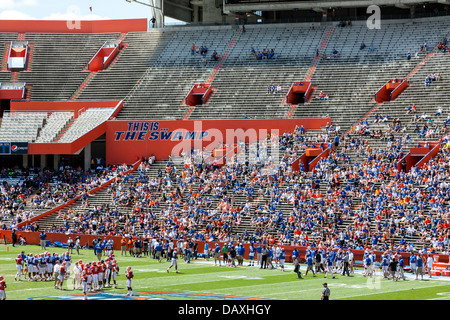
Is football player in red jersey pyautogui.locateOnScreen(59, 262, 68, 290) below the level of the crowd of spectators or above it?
below

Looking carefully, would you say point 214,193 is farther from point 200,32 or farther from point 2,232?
point 200,32

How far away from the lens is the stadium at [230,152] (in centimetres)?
3148

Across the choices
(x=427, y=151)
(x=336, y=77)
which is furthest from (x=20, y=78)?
(x=427, y=151)

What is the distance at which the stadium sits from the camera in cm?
3148

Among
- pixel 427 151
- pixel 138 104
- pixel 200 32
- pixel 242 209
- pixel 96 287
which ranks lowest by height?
pixel 96 287

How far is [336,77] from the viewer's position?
51250 mm

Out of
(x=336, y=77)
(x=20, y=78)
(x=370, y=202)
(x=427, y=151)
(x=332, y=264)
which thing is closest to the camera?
(x=332, y=264)

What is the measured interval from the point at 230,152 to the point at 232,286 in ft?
64.7

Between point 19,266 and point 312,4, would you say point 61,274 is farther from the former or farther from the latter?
point 312,4

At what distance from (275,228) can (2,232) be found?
50.9 feet

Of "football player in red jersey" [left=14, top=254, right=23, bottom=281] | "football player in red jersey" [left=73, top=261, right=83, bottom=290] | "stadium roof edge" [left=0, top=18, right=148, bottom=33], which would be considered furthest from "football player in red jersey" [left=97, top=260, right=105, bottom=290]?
"stadium roof edge" [left=0, top=18, right=148, bottom=33]

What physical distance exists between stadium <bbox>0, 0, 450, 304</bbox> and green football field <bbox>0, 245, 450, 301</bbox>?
0.11 meters

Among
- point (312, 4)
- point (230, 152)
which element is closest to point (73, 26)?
point (312, 4)

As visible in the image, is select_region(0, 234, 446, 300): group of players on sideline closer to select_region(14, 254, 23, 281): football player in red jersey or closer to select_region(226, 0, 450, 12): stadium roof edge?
select_region(14, 254, 23, 281): football player in red jersey
